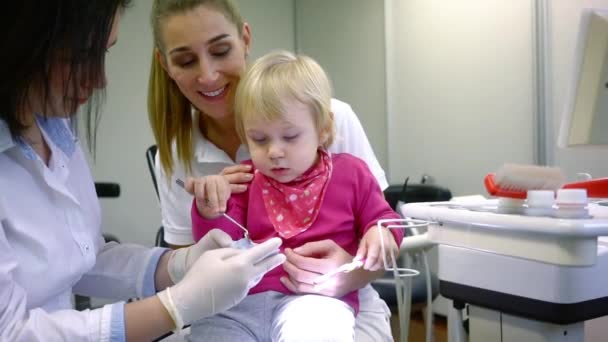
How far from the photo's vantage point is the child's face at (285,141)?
3.59 feet

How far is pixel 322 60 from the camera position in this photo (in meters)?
3.73

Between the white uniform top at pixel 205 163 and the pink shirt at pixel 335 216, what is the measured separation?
0.61 ft

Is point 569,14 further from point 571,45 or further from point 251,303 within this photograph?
point 251,303

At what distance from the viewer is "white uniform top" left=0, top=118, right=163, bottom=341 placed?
0.82 metres

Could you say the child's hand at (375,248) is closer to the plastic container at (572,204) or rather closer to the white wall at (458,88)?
the plastic container at (572,204)

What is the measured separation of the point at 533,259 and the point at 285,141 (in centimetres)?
52

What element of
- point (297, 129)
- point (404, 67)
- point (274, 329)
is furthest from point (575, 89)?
point (404, 67)

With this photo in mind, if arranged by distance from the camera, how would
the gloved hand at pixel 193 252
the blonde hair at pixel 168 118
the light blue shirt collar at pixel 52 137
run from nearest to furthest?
the light blue shirt collar at pixel 52 137, the gloved hand at pixel 193 252, the blonde hair at pixel 168 118

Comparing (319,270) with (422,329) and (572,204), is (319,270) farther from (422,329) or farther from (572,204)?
(422,329)

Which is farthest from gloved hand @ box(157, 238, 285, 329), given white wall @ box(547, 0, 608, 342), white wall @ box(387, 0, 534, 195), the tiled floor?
the tiled floor

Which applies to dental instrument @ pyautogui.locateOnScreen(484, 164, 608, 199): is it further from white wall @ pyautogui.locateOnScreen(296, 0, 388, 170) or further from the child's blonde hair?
white wall @ pyautogui.locateOnScreen(296, 0, 388, 170)

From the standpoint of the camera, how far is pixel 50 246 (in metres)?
0.93

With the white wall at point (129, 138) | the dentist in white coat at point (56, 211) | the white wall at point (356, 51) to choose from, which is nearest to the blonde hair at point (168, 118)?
the dentist in white coat at point (56, 211)

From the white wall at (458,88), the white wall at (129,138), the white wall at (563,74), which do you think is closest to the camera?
the white wall at (563,74)
